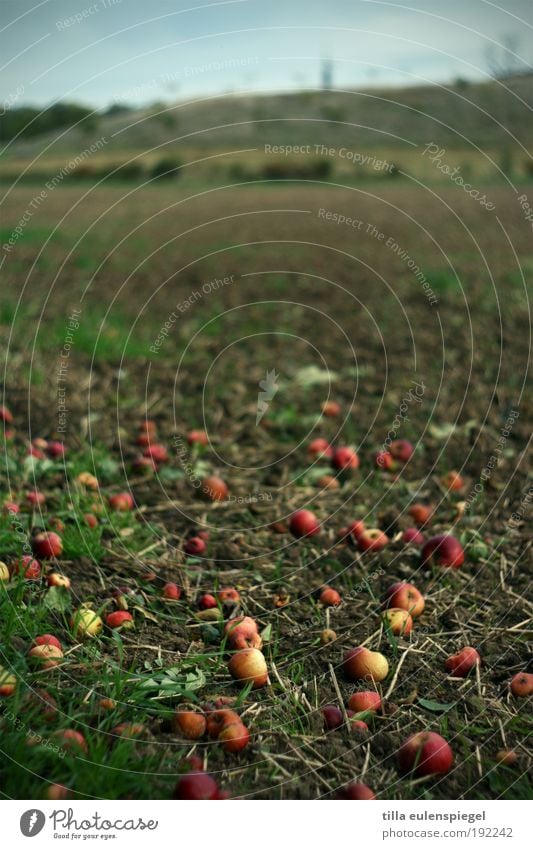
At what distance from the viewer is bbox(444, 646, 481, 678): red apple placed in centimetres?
372

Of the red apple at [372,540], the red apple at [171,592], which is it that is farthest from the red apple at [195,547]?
the red apple at [372,540]

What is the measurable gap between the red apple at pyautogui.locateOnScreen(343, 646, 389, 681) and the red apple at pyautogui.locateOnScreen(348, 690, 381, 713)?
0.53 feet

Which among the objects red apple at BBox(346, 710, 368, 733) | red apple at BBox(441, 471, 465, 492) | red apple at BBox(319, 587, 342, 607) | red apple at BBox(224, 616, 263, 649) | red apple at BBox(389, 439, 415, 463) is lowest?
red apple at BBox(346, 710, 368, 733)

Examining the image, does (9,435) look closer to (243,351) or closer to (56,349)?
(56,349)

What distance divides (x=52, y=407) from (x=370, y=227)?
1388 centimetres

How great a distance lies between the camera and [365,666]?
361 cm

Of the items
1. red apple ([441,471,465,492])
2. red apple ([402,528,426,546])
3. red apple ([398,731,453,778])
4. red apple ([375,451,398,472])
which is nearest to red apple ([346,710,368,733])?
red apple ([398,731,453,778])

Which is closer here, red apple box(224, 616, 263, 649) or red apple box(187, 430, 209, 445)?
red apple box(224, 616, 263, 649)

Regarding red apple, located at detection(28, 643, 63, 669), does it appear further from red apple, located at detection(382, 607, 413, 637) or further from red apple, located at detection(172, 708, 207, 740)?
red apple, located at detection(382, 607, 413, 637)

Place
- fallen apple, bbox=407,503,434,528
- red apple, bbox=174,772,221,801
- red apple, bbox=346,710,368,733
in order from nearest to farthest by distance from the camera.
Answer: red apple, bbox=174,772,221,801, red apple, bbox=346,710,368,733, fallen apple, bbox=407,503,434,528

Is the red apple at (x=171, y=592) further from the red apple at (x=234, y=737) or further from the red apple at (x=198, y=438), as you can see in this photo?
the red apple at (x=198, y=438)

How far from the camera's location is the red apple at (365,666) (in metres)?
3.61

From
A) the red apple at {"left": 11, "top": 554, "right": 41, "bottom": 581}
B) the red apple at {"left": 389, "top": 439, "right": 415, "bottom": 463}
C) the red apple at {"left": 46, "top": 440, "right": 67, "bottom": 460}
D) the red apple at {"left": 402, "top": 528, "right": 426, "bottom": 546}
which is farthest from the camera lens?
the red apple at {"left": 389, "top": 439, "right": 415, "bottom": 463}
